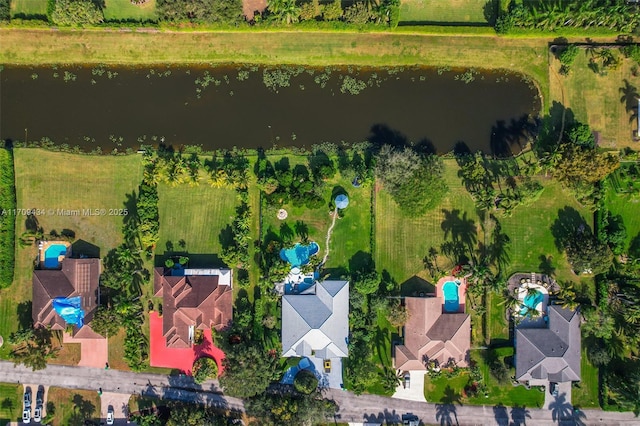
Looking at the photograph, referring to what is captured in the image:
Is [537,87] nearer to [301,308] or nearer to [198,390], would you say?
[301,308]

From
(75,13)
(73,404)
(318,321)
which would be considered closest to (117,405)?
(73,404)

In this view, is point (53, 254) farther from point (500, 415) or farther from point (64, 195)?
point (500, 415)

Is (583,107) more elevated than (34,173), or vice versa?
(583,107)

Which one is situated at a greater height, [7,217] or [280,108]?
[280,108]

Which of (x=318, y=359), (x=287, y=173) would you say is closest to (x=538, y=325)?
(x=318, y=359)

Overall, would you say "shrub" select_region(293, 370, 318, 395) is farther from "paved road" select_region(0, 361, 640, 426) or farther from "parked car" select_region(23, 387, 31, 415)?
"parked car" select_region(23, 387, 31, 415)
